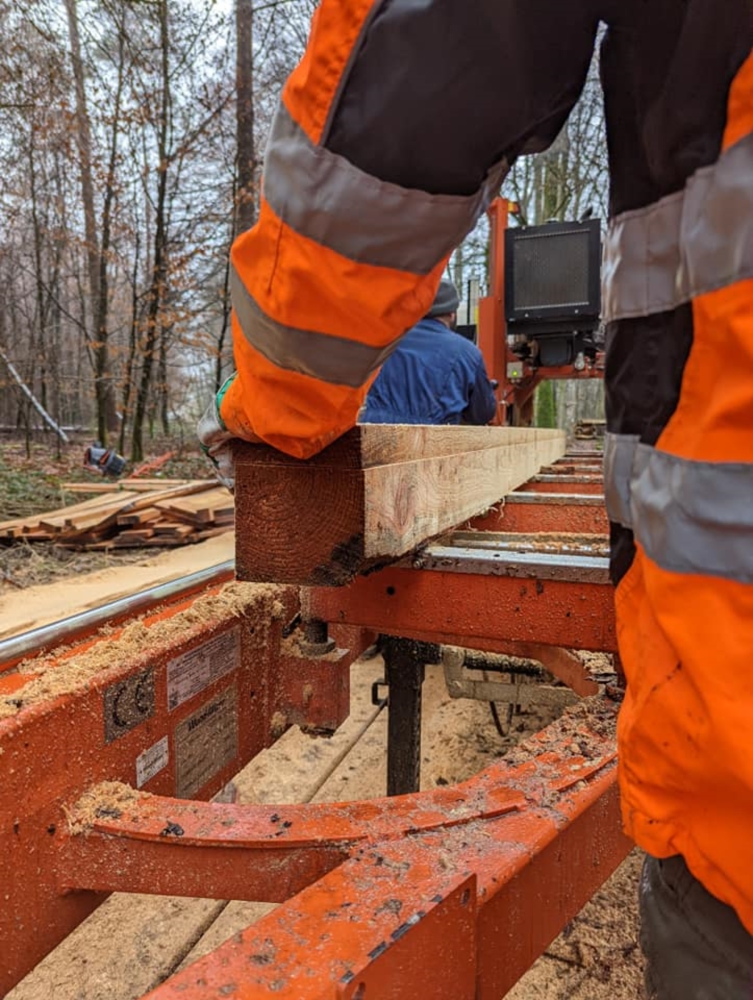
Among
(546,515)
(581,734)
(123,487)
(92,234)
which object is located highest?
(92,234)

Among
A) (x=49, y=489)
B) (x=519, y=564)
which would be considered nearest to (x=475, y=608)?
(x=519, y=564)

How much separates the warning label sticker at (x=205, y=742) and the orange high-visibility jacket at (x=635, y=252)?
3.85ft

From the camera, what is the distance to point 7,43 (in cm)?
1085

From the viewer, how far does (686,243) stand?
77 cm

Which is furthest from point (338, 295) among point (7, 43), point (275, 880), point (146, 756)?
point (7, 43)

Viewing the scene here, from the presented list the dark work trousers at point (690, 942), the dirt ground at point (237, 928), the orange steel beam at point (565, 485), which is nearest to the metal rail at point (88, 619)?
the dirt ground at point (237, 928)

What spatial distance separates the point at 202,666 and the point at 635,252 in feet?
4.73

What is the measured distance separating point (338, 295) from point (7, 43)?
13207 mm

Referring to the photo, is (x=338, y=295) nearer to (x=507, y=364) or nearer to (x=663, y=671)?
(x=663, y=671)

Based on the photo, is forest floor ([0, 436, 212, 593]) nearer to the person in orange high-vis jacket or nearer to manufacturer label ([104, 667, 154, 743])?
manufacturer label ([104, 667, 154, 743])

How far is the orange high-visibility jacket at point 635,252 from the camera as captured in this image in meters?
0.72

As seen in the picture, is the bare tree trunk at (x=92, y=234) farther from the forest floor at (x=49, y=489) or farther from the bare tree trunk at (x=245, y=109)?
the bare tree trunk at (x=245, y=109)

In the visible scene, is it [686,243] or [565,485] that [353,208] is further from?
[565,485]

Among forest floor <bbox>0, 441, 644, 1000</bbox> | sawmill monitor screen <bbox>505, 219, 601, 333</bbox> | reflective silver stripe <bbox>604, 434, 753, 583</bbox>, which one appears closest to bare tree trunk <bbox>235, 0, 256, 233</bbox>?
sawmill monitor screen <bbox>505, 219, 601, 333</bbox>
